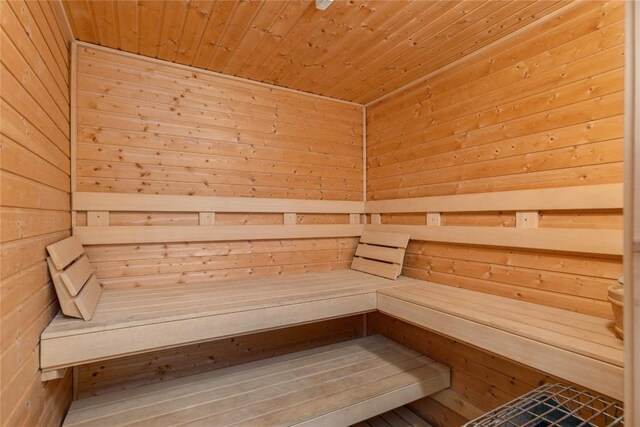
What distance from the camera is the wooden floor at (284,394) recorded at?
172 centimetres

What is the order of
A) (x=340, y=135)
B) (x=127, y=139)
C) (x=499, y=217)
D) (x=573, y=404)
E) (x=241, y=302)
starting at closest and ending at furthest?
1. (x=573, y=404)
2. (x=241, y=302)
3. (x=499, y=217)
4. (x=127, y=139)
5. (x=340, y=135)

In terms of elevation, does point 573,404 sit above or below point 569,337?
below

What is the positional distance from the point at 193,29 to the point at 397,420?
323cm

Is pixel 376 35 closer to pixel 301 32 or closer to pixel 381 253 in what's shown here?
pixel 301 32

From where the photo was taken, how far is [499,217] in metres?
2.23

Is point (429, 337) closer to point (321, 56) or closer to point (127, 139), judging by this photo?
point (321, 56)

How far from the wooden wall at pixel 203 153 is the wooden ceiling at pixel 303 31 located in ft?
0.69

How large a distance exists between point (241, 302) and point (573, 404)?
6.35ft

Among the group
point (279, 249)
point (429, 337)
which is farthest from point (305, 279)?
point (429, 337)

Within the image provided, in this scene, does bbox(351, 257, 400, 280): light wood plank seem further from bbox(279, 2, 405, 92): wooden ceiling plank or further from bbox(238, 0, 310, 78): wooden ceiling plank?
bbox(238, 0, 310, 78): wooden ceiling plank

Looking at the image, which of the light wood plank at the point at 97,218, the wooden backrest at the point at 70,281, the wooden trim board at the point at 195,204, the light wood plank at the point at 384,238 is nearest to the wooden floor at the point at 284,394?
the wooden backrest at the point at 70,281

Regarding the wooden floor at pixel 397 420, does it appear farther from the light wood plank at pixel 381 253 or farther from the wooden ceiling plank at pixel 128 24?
the wooden ceiling plank at pixel 128 24

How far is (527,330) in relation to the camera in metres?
1.54

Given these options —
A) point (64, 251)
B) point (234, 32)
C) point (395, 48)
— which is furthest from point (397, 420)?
point (234, 32)
